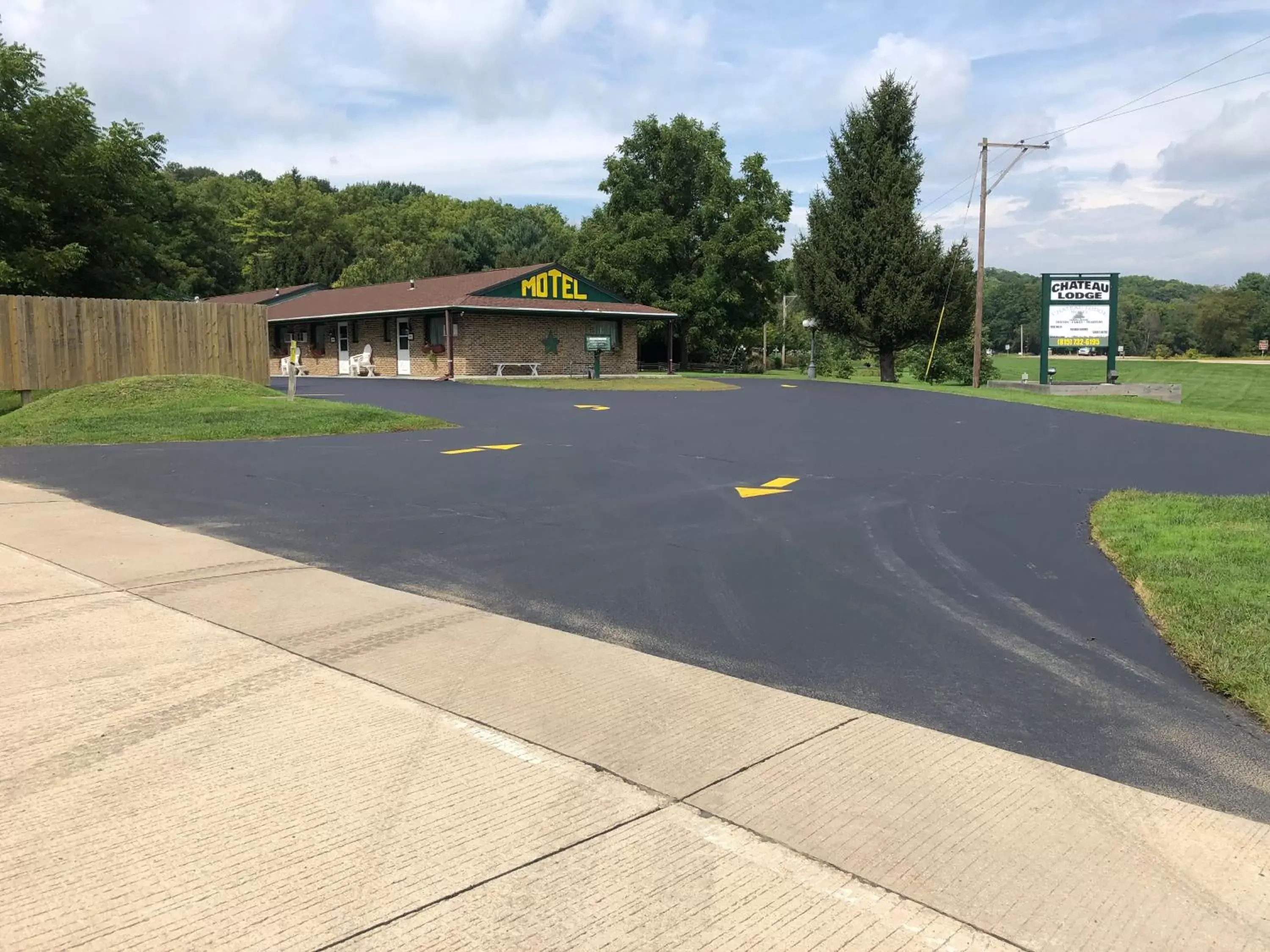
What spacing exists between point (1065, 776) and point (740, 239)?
145 ft

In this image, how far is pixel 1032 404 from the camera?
2727 centimetres

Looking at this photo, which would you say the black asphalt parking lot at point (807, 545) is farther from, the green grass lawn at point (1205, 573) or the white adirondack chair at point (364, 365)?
the white adirondack chair at point (364, 365)

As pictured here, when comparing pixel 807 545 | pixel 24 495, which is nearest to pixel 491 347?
pixel 24 495

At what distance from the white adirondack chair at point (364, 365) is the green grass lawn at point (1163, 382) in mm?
18444

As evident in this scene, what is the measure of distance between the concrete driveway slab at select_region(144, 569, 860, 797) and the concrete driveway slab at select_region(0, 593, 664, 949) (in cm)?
21

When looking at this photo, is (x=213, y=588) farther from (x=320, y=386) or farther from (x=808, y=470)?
(x=320, y=386)

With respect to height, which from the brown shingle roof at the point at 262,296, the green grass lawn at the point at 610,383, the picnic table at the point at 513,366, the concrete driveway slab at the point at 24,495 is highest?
the brown shingle roof at the point at 262,296

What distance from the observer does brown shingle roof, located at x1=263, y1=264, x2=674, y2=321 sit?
3516 cm

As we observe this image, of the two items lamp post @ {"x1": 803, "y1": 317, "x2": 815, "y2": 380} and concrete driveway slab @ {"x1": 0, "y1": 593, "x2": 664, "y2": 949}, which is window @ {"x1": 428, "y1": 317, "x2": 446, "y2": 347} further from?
concrete driveway slab @ {"x1": 0, "y1": 593, "x2": 664, "y2": 949}

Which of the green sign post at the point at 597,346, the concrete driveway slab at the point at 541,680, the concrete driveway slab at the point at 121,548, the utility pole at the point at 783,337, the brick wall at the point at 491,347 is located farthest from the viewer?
the utility pole at the point at 783,337

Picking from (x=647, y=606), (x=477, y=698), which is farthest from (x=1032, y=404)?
(x=477, y=698)

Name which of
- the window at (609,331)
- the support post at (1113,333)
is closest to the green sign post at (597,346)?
the window at (609,331)

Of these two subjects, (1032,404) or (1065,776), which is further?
(1032,404)

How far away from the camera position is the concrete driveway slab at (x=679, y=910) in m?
2.82
